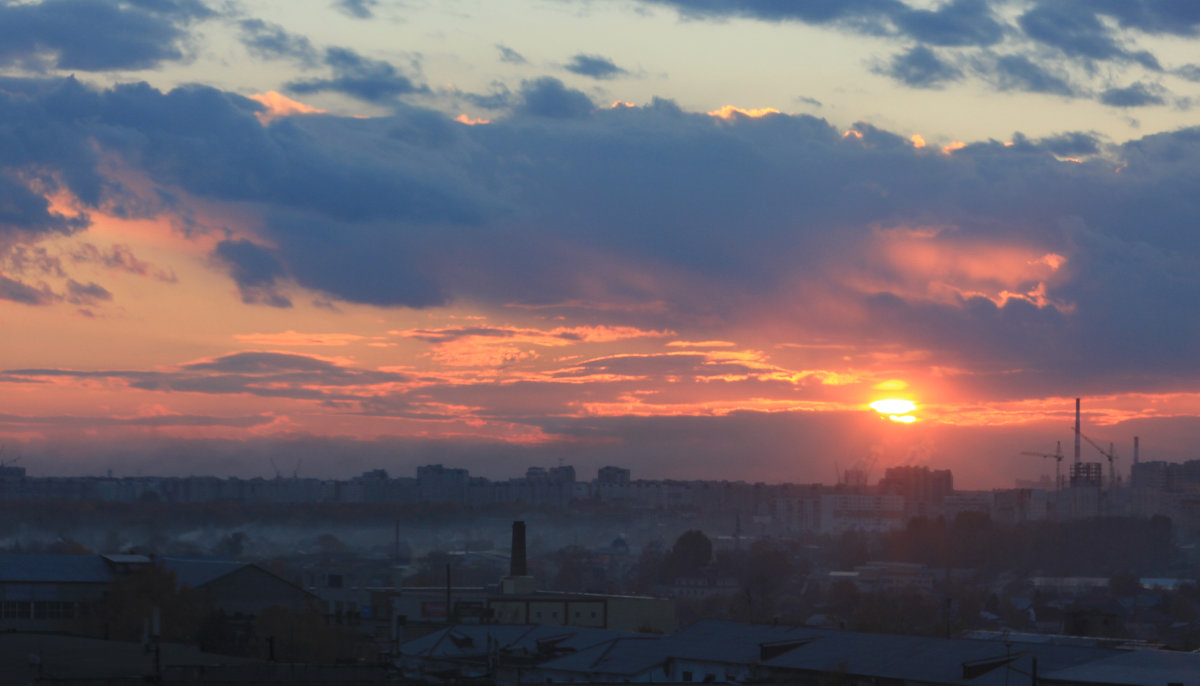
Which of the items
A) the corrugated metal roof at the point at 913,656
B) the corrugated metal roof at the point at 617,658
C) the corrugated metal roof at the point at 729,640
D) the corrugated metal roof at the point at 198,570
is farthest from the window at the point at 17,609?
the corrugated metal roof at the point at 913,656

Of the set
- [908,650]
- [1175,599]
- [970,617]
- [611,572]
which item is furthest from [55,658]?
[611,572]

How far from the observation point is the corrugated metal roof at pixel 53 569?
62531 mm

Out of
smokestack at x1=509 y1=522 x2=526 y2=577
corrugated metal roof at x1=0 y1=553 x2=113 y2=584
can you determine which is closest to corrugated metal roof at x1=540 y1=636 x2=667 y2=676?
corrugated metal roof at x1=0 y1=553 x2=113 y2=584

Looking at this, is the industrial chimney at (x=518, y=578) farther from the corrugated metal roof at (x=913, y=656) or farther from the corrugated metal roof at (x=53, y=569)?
the corrugated metal roof at (x=913, y=656)

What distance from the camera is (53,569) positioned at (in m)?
64.8

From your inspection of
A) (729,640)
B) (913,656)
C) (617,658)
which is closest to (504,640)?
(617,658)

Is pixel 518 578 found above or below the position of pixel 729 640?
below

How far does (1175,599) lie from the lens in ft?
393

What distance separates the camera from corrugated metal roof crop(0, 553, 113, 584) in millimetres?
62531

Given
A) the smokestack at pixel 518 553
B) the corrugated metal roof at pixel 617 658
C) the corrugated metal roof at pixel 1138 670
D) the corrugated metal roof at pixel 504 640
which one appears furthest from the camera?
the smokestack at pixel 518 553

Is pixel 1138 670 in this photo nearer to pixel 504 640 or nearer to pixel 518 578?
pixel 504 640

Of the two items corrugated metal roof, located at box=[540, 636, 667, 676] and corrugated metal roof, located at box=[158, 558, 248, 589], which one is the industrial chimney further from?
corrugated metal roof, located at box=[540, 636, 667, 676]

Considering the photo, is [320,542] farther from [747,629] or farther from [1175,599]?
[747,629]

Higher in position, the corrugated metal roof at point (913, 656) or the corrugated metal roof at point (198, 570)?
the corrugated metal roof at point (913, 656)
